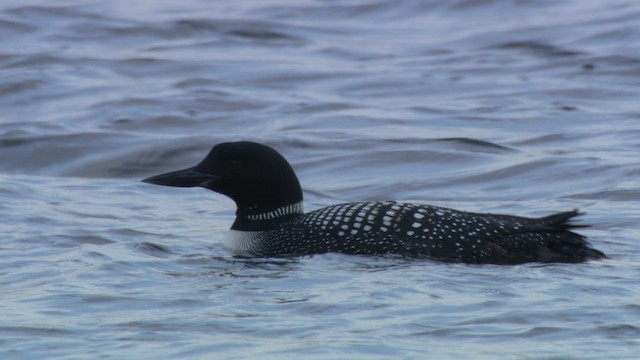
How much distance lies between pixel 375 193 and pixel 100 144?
2435 millimetres

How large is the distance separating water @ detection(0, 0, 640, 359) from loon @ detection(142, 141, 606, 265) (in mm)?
144

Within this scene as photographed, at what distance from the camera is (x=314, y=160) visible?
10664 mm

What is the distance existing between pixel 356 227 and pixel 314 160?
11.8 feet

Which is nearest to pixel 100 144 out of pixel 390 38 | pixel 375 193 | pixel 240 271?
pixel 375 193

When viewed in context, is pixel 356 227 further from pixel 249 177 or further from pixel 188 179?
pixel 188 179

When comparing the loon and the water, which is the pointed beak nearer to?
the loon

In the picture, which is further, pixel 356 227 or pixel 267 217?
pixel 267 217

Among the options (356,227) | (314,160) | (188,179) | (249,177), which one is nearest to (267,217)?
(249,177)

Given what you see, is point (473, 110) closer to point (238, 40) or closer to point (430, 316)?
point (238, 40)

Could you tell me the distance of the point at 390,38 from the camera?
634 inches

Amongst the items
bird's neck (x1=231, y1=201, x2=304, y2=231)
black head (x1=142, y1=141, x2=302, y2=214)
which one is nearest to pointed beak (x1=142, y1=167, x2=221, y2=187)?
black head (x1=142, y1=141, x2=302, y2=214)

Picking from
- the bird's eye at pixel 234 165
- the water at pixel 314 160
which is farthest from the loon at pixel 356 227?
the water at pixel 314 160

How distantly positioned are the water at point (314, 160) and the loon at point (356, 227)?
144mm

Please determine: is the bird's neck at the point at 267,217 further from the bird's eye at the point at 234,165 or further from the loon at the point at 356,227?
the bird's eye at the point at 234,165
